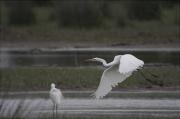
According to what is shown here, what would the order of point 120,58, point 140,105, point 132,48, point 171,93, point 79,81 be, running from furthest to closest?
1. point 132,48
2. point 79,81
3. point 171,93
4. point 140,105
5. point 120,58

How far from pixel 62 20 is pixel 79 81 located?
1454 centimetres

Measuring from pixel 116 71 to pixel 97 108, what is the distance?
0.92 metres

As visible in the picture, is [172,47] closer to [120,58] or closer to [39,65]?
[39,65]

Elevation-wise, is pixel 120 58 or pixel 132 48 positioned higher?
pixel 120 58

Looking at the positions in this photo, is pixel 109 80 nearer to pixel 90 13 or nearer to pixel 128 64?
pixel 128 64

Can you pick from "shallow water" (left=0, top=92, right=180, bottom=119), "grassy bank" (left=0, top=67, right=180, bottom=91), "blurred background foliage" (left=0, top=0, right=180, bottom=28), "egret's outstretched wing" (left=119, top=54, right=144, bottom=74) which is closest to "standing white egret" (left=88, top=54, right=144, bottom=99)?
"egret's outstretched wing" (left=119, top=54, right=144, bottom=74)

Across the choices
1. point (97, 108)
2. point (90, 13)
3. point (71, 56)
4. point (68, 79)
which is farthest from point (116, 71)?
point (90, 13)

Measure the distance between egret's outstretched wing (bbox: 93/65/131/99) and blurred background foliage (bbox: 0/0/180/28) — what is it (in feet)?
59.1

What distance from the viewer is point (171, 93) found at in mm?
16875

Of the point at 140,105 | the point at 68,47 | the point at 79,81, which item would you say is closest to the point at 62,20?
the point at 68,47

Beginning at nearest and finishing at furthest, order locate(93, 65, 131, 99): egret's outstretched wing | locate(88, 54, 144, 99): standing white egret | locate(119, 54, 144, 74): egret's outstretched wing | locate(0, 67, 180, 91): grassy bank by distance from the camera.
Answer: locate(119, 54, 144, 74): egret's outstretched wing → locate(88, 54, 144, 99): standing white egret → locate(93, 65, 131, 99): egret's outstretched wing → locate(0, 67, 180, 91): grassy bank

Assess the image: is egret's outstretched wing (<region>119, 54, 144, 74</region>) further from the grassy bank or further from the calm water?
the calm water

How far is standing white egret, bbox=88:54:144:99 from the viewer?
1330 centimetres

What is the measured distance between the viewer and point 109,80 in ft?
46.8
